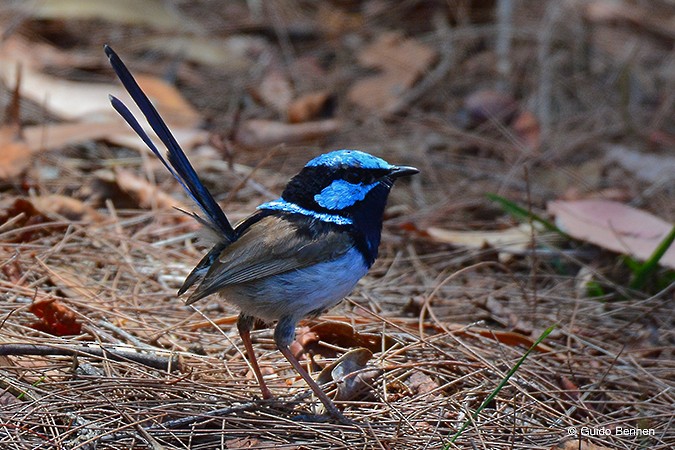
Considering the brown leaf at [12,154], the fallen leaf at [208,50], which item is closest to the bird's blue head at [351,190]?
the brown leaf at [12,154]

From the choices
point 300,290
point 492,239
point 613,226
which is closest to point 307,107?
point 492,239

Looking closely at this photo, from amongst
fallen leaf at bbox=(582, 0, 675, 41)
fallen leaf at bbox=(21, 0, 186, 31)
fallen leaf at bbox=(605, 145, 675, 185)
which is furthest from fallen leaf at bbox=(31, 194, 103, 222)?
fallen leaf at bbox=(582, 0, 675, 41)

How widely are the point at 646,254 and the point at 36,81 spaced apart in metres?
4.25

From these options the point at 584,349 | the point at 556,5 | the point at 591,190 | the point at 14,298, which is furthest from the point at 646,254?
the point at 556,5

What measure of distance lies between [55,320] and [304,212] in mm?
1090

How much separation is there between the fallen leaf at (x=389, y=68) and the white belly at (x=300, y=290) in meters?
3.52

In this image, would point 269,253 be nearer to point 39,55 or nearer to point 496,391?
point 496,391

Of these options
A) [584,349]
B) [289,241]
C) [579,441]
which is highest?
[289,241]

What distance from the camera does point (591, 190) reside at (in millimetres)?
5359

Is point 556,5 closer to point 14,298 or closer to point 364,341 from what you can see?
point 364,341

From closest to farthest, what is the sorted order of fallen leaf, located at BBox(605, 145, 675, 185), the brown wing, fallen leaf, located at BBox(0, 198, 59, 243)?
the brown wing
fallen leaf, located at BBox(0, 198, 59, 243)
fallen leaf, located at BBox(605, 145, 675, 185)

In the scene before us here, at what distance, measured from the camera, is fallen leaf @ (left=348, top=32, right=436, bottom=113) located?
262 inches

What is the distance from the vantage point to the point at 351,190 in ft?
10.8

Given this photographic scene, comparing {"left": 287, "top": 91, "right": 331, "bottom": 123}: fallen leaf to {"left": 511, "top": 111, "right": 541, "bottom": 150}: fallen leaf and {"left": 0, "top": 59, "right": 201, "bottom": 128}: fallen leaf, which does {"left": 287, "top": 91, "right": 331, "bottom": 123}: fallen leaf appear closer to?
{"left": 0, "top": 59, "right": 201, "bottom": 128}: fallen leaf
